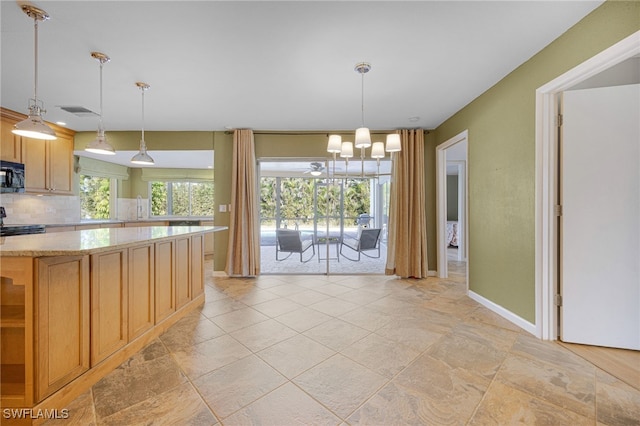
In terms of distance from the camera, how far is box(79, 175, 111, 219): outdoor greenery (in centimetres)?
555

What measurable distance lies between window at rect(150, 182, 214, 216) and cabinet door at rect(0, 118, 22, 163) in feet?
10.0

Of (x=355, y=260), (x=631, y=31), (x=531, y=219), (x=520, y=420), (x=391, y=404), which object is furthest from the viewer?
(x=355, y=260)

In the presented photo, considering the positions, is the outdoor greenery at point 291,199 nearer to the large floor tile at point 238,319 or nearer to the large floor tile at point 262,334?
the large floor tile at point 238,319

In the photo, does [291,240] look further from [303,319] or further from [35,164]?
[35,164]

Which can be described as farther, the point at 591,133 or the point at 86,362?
the point at 591,133

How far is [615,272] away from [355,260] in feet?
13.0

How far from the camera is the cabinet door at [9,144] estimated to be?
3557 millimetres

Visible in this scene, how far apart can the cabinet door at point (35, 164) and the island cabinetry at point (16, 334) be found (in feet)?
11.2

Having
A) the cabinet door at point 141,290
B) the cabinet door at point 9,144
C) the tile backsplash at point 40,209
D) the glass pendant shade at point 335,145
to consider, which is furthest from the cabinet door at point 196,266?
the tile backsplash at point 40,209

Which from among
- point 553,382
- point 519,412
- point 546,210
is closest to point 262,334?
point 519,412

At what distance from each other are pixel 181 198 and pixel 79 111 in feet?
12.0

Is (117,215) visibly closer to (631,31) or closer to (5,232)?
(5,232)

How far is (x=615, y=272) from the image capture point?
2.04 meters

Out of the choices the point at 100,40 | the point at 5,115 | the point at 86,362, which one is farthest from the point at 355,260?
the point at 5,115
